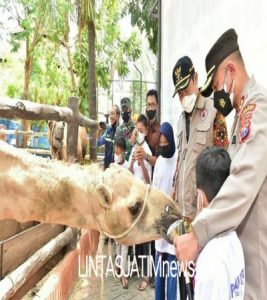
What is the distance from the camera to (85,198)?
2.02m

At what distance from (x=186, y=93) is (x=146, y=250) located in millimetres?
2738

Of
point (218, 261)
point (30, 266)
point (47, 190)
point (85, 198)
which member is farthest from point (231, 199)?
point (30, 266)

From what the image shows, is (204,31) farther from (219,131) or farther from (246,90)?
(246,90)

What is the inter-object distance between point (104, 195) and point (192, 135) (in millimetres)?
987

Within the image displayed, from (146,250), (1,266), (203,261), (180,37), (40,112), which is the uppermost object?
(180,37)

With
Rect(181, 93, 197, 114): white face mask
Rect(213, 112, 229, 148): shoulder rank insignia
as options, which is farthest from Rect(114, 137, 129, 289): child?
Rect(213, 112, 229, 148): shoulder rank insignia

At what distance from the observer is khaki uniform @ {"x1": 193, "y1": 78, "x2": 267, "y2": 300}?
4.93 ft

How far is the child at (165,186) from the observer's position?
10.8 ft

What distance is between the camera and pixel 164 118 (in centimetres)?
703

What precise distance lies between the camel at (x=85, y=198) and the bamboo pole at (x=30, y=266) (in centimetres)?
100

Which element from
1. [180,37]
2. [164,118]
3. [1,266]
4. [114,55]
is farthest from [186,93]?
[114,55]

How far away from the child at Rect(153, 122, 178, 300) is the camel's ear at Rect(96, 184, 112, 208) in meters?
1.44

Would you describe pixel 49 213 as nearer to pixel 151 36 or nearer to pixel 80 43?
pixel 151 36

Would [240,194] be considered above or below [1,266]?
above
